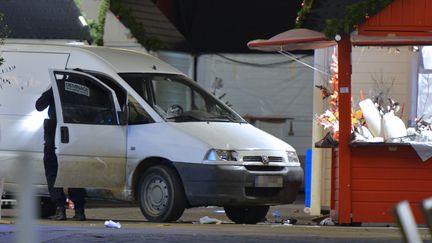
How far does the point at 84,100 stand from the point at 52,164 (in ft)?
2.99

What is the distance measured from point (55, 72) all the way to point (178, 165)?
201 centimetres

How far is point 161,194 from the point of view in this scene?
11320mm

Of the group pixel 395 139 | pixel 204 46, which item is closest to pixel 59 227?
pixel 395 139

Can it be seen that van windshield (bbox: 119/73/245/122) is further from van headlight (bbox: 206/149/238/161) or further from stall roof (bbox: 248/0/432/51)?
stall roof (bbox: 248/0/432/51)

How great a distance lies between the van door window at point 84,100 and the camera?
11742 millimetres

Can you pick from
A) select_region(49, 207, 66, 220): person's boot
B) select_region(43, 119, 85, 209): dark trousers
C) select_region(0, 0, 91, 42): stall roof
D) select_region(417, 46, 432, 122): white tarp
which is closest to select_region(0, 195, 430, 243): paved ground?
select_region(49, 207, 66, 220): person's boot

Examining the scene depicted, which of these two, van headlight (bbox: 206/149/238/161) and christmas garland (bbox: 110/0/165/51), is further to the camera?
A: christmas garland (bbox: 110/0/165/51)

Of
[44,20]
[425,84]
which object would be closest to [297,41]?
[425,84]

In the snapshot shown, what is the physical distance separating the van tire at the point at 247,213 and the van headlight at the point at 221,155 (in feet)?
3.96

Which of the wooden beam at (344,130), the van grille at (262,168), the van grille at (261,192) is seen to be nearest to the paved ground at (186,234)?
the van grille at (261,192)

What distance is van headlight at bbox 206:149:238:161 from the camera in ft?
36.3

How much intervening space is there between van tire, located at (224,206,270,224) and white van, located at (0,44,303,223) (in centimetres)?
1

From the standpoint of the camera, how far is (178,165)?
11227 millimetres

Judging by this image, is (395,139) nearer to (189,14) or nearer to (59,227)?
(59,227)
